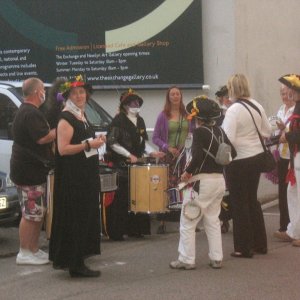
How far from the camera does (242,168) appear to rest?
8648 millimetres

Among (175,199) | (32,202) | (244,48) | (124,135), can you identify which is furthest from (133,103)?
(244,48)

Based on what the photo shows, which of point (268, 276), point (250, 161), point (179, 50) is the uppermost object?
point (179, 50)

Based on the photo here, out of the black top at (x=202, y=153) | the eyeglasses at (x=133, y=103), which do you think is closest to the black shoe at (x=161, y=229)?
the eyeglasses at (x=133, y=103)

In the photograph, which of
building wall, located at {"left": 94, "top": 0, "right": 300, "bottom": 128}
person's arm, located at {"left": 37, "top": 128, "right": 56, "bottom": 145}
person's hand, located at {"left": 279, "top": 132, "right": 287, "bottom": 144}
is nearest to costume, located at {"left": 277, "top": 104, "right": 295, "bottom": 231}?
person's hand, located at {"left": 279, "top": 132, "right": 287, "bottom": 144}

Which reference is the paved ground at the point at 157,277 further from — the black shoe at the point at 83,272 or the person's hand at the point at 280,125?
the person's hand at the point at 280,125

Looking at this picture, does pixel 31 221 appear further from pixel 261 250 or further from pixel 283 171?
pixel 283 171

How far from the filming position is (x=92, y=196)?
25.5 ft

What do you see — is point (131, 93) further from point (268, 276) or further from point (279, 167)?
point (268, 276)

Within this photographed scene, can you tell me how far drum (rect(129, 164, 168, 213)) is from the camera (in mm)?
9828

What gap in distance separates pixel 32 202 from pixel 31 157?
47 centimetres

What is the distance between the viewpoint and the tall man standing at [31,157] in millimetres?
8383

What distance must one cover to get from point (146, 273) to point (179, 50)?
20.2 ft

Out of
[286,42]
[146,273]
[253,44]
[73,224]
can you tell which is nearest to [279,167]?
[146,273]

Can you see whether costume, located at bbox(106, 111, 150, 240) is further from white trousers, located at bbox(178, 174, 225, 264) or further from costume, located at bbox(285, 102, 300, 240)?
white trousers, located at bbox(178, 174, 225, 264)
